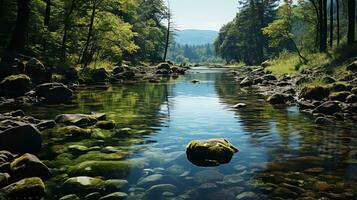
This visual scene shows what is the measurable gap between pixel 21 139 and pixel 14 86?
13437 millimetres

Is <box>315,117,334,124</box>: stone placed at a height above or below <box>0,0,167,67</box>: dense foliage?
below

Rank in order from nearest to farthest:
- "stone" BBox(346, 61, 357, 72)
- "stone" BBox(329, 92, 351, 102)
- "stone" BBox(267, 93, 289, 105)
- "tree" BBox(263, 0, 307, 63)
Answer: "stone" BBox(329, 92, 351, 102), "stone" BBox(267, 93, 289, 105), "stone" BBox(346, 61, 357, 72), "tree" BBox(263, 0, 307, 63)

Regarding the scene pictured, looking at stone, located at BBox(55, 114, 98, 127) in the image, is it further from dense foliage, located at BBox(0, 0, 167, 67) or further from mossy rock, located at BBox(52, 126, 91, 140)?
dense foliage, located at BBox(0, 0, 167, 67)

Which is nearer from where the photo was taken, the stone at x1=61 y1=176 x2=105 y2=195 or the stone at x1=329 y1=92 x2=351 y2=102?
the stone at x1=61 y1=176 x2=105 y2=195

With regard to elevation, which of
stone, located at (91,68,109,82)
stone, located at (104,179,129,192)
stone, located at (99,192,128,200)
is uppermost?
stone, located at (91,68,109,82)

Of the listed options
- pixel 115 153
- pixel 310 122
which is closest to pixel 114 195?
pixel 115 153

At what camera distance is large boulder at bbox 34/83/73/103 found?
71.7 feet

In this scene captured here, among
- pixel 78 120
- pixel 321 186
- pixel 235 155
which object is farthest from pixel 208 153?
pixel 78 120

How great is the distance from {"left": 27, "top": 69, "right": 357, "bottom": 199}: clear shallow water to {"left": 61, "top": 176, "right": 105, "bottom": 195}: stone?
0.56 feet

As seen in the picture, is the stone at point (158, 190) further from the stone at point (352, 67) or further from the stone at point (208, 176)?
the stone at point (352, 67)

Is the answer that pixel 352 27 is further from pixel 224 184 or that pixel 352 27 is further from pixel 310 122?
pixel 224 184

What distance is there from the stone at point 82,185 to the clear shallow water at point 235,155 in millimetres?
171

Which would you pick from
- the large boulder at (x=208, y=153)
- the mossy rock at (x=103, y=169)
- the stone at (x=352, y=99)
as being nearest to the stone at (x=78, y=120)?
the mossy rock at (x=103, y=169)

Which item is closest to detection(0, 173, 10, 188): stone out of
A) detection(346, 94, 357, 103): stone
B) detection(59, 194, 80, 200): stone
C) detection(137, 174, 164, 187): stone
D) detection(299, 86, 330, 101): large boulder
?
detection(59, 194, 80, 200): stone
